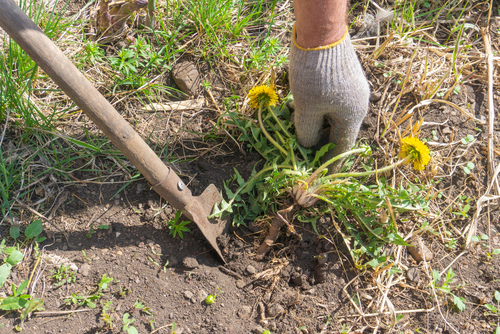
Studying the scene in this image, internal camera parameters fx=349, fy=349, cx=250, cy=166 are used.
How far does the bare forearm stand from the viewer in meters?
1.37

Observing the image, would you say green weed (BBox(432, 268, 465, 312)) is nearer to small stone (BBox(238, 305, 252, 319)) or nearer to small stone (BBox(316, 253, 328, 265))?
small stone (BBox(316, 253, 328, 265))

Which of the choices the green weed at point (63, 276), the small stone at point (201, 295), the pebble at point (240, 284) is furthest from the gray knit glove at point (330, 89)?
the green weed at point (63, 276)

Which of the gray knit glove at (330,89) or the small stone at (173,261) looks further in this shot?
the small stone at (173,261)

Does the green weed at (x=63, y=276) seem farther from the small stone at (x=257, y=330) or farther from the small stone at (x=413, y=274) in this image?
the small stone at (x=413, y=274)

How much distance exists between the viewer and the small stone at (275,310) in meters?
1.66

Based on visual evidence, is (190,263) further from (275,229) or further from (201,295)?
(275,229)

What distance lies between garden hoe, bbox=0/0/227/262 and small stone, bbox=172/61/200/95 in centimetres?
73

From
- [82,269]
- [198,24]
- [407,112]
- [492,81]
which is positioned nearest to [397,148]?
[407,112]

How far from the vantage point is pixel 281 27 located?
244 centimetres

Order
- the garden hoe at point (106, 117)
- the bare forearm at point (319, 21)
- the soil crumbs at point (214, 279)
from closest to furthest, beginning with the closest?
the garden hoe at point (106, 117), the bare forearm at point (319, 21), the soil crumbs at point (214, 279)

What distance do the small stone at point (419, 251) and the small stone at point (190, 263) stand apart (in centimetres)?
114

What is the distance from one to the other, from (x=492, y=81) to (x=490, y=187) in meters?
0.73

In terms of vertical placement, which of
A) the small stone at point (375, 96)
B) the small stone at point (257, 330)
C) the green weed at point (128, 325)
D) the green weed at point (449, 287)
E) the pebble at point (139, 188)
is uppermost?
the small stone at point (375, 96)

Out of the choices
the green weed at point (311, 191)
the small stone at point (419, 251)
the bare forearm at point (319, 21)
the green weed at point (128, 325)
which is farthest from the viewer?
the small stone at point (419, 251)
